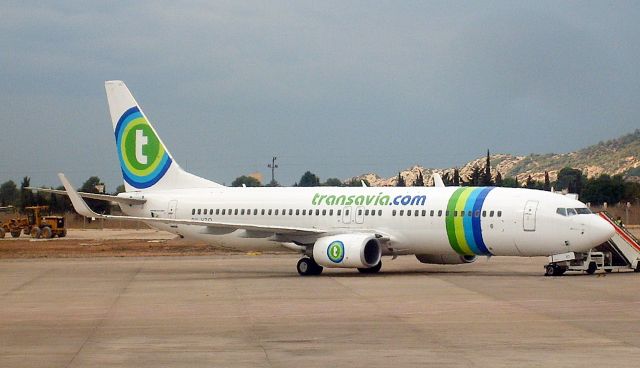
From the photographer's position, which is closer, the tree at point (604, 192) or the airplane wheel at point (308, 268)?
the airplane wheel at point (308, 268)

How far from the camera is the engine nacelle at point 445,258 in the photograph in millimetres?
39844

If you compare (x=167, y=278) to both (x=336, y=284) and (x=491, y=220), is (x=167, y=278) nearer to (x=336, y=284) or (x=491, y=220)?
(x=336, y=284)

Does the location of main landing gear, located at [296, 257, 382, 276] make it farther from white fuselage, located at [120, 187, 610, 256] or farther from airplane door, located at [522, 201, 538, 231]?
airplane door, located at [522, 201, 538, 231]

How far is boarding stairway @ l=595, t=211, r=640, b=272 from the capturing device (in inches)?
1499

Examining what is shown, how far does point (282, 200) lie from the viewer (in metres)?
41.7

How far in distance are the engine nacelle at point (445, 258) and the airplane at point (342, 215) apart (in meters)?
0.03

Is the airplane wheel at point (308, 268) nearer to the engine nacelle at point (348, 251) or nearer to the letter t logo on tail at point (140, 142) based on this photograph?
the engine nacelle at point (348, 251)

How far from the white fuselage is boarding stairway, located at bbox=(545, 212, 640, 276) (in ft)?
3.71

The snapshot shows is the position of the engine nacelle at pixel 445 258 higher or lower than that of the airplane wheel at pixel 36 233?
lower

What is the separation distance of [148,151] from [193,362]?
28906 millimetres

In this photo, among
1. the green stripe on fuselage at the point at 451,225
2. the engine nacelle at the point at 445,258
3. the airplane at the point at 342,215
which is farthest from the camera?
the engine nacelle at the point at 445,258

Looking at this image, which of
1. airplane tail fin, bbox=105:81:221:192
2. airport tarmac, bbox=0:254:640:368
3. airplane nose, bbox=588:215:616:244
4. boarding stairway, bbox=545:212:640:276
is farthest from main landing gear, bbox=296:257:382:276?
airplane nose, bbox=588:215:616:244

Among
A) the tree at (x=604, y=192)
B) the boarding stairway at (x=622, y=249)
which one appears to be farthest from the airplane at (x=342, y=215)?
the tree at (x=604, y=192)

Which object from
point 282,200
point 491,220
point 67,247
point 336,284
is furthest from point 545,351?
point 67,247
